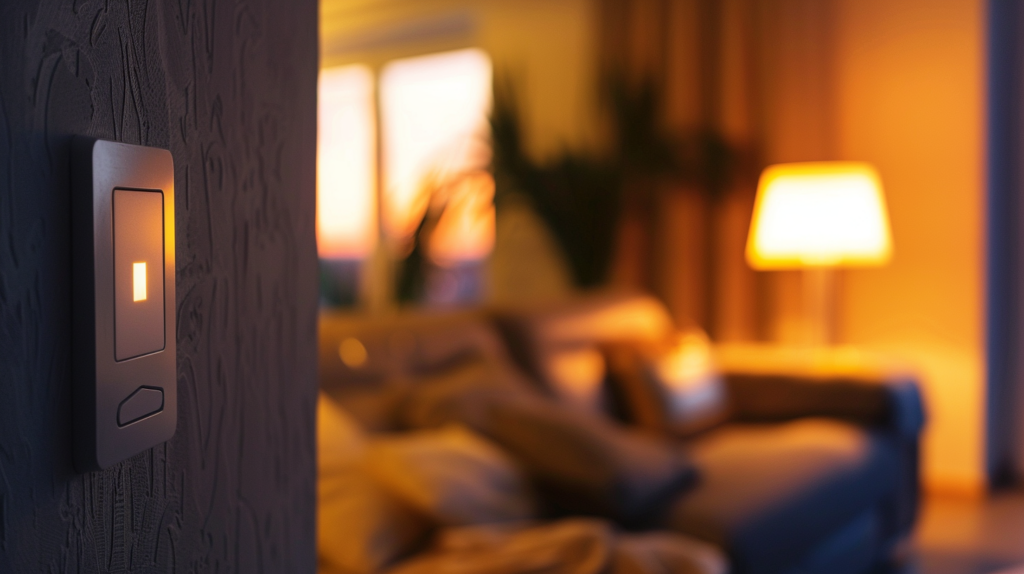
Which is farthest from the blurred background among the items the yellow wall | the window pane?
the window pane

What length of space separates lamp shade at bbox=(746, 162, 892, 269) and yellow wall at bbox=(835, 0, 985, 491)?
1.86ft

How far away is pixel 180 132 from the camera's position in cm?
40

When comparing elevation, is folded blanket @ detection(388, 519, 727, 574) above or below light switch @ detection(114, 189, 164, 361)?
below

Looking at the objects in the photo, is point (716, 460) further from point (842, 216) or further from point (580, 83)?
point (580, 83)

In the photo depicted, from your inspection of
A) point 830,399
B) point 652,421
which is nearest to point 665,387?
point 652,421

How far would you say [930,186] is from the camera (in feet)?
11.3

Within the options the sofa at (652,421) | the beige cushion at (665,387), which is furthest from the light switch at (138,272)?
the beige cushion at (665,387)

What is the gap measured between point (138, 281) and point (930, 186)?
11.8 feet

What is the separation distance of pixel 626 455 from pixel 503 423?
264 millimetres

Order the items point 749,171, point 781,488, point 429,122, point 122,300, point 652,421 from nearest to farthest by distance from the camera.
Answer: point 122,300, point 781,488, point 652,421, point 749,171, point 429,122

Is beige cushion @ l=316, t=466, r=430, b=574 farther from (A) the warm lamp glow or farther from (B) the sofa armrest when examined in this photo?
(A) the warm lamp glow

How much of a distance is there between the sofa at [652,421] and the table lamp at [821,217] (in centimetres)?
47

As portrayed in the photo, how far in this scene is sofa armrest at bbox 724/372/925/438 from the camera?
2.62 metres

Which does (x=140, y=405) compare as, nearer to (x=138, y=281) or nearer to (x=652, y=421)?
(x=138, y=281)
